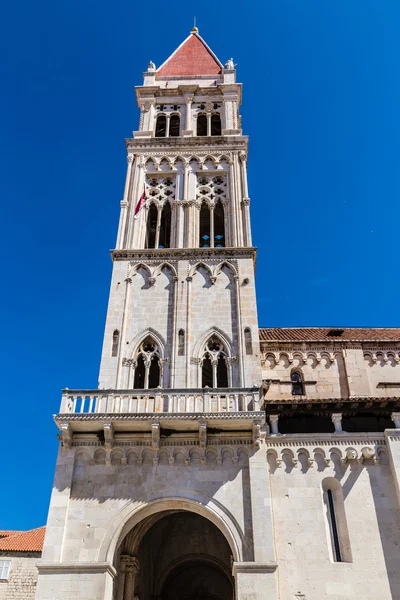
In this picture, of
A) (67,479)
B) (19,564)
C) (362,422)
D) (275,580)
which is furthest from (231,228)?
(19,564)

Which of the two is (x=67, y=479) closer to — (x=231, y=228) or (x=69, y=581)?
(x=69, y=581)

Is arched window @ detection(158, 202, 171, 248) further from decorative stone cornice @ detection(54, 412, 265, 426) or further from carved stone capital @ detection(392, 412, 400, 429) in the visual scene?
carved stone capital @ detection(392, 412, 400, 429)

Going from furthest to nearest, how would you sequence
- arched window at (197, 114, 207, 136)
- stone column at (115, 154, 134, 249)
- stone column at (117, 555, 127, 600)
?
arched window at (197, 114, 207, 136), stone column at (115, 154, 134, 249), stone column at (117, 555, 127, 600)

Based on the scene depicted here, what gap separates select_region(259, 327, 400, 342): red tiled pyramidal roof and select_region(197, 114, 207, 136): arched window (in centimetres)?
1083

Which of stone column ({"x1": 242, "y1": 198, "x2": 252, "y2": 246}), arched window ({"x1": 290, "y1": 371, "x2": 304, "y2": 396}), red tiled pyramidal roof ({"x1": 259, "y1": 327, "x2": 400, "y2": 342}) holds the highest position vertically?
stone column ({"x1": 242, "y1": 198, "x2": 252, "y2": 246})

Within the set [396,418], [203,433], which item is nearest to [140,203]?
[203,433]

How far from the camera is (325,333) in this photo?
24.1m

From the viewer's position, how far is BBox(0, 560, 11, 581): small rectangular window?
2747 cm

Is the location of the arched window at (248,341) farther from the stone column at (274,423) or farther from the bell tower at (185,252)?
the stone column at (274,423)

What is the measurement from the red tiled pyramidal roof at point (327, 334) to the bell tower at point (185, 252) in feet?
10.9

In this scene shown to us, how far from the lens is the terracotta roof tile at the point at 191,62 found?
3145 cm

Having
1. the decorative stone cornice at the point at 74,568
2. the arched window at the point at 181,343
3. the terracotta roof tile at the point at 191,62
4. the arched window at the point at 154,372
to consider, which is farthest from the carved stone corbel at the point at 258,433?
the terracotta roof tile at the point at 191,62

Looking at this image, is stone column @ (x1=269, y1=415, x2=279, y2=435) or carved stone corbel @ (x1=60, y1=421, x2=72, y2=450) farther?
stone column @ (x1=269, y1=415, x2=279, y2=435)

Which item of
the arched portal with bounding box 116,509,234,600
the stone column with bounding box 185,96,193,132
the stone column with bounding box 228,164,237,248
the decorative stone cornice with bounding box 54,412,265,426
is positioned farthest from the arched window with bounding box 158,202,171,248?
the arched portal with bounding box 116,509,234,600
